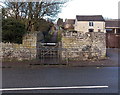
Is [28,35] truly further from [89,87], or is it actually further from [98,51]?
[89,87]

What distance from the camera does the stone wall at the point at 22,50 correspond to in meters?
12.9

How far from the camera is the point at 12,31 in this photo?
1300cm

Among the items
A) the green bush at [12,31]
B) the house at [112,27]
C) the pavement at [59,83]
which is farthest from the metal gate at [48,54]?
the house at [112,27]

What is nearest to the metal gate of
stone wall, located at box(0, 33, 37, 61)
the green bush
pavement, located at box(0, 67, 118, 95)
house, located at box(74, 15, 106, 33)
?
stone wall, located at box(0, 33, 37, 61)

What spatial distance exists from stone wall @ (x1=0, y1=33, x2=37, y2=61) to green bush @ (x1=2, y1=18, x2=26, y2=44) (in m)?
0.35

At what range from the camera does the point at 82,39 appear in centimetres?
1372

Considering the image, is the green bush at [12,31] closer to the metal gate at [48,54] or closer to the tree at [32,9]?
the metal gate at [48,54]

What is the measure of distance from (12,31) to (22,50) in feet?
4.41

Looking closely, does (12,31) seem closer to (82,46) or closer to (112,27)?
(82,46)

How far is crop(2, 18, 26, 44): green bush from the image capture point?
13.0 metres

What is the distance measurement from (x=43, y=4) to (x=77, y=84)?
11.4 metres

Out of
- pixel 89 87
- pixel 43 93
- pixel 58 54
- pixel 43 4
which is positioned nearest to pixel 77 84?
pixel 89 87

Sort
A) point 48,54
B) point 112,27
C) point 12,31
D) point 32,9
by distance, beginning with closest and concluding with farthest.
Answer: point 12,31, point 48,54, point 32,9, point 112,27

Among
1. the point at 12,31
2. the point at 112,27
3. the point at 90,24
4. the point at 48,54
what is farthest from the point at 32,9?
the point at 112,27
